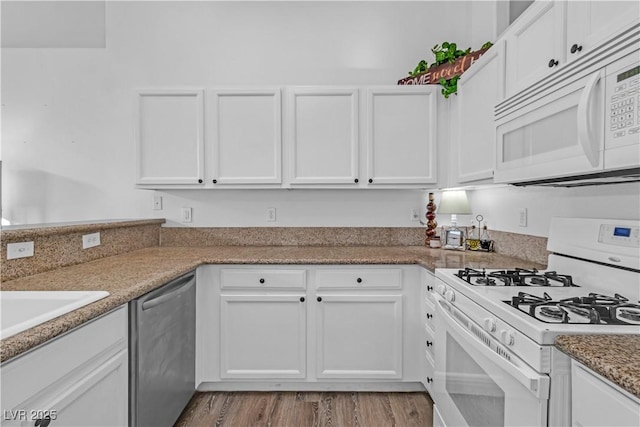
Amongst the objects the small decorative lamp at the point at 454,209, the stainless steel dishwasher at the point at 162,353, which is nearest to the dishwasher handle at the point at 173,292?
the stainless steel dishwasher at the point at 162,353

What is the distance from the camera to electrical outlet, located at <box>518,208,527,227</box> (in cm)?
211

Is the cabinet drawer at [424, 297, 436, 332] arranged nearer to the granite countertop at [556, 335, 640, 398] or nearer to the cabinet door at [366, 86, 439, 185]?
the cabinet door at [366, 86, 439, 185]

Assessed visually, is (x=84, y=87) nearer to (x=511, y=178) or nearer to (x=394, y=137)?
(x=394, y=137)

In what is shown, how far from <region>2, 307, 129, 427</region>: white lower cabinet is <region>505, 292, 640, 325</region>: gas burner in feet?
4.45

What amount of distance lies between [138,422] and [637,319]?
1.77 metres

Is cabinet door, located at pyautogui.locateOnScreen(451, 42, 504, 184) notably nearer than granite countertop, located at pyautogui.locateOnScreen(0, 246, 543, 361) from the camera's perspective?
No

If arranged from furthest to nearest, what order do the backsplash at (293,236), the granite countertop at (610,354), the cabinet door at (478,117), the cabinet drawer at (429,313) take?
1. the backsplash at (293,236)
2. the cabinet drawer at (429,313)
3. the cabinet door at (478,117)
4. the granite countertop at (610,354)

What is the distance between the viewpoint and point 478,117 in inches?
82.0

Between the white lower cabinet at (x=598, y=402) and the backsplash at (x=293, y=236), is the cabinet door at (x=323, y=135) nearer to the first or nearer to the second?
the backsplash at (x=293, y=236)

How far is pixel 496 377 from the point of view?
1.14m

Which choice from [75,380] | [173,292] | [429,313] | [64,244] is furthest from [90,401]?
[429,313]

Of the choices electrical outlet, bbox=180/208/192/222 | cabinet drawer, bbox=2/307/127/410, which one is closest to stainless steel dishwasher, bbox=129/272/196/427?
cabinet drawer, bbox=2/307/127/410

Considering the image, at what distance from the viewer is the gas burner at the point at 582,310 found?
1012 millimetres

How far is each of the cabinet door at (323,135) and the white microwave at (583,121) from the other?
3.54 ft
